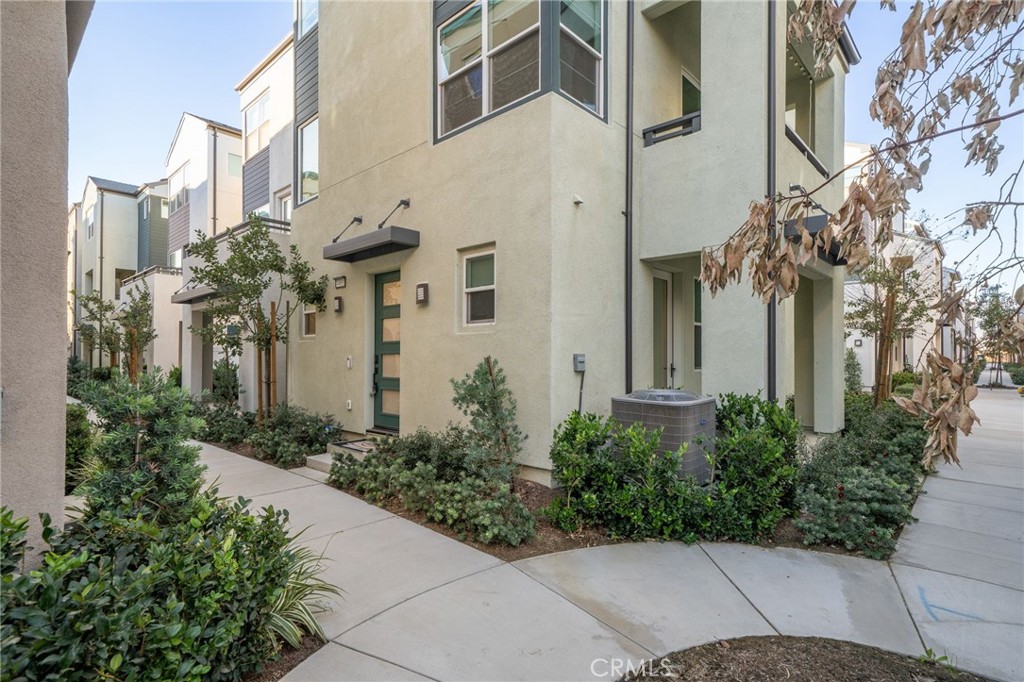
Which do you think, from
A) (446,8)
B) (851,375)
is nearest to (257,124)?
(446,8)

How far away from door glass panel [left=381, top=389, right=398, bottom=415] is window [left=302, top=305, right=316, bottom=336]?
8.08 feet

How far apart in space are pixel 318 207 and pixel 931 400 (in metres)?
9.13

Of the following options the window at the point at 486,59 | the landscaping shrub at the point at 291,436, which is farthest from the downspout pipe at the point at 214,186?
the window at the point at 486,59

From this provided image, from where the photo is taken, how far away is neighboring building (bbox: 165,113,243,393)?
47.7 feet

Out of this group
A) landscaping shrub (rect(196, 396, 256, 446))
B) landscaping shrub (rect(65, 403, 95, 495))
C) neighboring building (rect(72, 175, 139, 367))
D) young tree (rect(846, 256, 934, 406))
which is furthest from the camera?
neighboring building (rect(72, 175, 139, 367))

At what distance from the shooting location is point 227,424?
9000 mm

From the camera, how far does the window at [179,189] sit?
1780cm

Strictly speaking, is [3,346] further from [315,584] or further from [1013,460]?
[1013,460]

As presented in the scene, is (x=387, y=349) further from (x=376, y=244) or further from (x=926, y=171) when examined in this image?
(x=926, y=171)

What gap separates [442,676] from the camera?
2.59m

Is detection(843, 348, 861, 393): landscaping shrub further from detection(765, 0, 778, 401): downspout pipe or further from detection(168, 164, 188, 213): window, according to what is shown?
detection(168, 164, 188, 213): window

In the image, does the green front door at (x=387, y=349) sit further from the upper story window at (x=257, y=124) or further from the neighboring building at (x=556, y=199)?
the upper story window at (x=257, y=124)

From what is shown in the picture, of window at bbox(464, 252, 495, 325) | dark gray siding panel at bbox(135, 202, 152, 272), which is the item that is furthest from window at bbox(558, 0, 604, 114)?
dark gray siding panel at bbox(135, 202, 152, 272)

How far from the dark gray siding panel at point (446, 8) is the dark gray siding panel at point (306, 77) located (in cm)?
380
